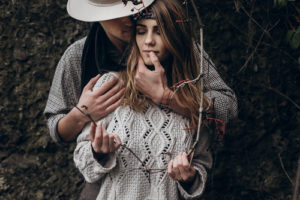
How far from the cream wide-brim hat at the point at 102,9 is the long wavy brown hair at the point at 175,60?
0.09 m

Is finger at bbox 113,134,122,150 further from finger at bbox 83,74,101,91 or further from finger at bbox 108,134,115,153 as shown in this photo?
A: finger at bbox 83,74,101,91

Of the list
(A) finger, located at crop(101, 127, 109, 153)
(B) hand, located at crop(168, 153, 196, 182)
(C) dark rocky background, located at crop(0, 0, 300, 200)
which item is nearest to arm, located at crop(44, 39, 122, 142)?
(A) finger, located at crop(101, 127, 109, 153)

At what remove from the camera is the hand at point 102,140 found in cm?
145

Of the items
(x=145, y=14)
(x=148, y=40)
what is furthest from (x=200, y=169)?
(x=145, y=14)

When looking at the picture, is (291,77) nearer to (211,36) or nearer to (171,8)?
(211,36)

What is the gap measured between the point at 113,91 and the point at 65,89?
372 mm

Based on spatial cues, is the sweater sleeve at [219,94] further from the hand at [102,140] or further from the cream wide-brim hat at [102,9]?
the hand at [102,140]

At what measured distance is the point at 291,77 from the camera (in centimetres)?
248

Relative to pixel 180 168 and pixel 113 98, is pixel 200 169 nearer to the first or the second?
pixel 180 168

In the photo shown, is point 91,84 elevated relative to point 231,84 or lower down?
elevated

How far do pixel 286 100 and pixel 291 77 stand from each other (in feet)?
0.49

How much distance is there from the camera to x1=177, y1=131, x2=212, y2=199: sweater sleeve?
5.26 feet

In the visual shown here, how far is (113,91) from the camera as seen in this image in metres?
1.71

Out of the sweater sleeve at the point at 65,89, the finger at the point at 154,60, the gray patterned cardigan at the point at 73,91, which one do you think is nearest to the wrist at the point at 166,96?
the finger at the point at 154,60
